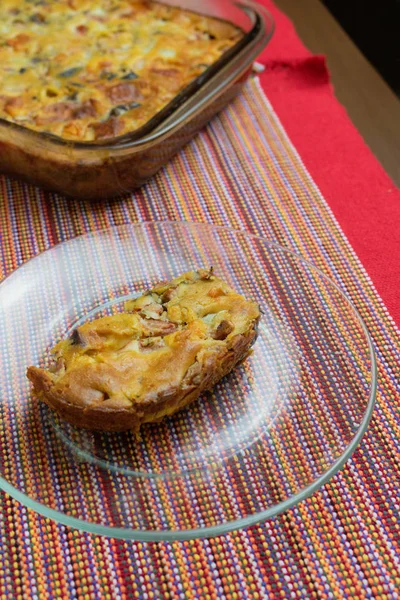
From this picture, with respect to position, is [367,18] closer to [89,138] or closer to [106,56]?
[106,56]

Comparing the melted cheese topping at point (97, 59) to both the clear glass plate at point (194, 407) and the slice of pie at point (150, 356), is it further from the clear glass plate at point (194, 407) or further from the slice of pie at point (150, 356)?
the slice of pie at point (150, 356)

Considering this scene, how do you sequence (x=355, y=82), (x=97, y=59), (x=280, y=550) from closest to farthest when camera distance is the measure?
(x=280, y=550), (x=97, y=59), (x=355, y=82)

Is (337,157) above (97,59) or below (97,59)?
above

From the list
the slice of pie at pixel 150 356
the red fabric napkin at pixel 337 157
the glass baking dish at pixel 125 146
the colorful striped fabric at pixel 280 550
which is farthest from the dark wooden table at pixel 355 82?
the slice of pie at pixel 150 356

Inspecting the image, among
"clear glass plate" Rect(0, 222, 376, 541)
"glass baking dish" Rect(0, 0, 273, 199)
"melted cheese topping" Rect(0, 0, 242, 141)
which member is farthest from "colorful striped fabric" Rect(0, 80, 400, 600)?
"melted cheese topping" Rect(0, 0, 242, 141)

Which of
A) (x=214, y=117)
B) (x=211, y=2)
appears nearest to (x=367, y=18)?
(x=211, y=2)

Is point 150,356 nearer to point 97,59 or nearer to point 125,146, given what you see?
point 125,146

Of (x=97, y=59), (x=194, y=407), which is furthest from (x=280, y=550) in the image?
(x=97, y=59)
